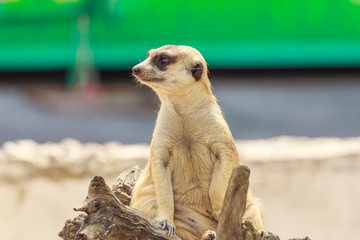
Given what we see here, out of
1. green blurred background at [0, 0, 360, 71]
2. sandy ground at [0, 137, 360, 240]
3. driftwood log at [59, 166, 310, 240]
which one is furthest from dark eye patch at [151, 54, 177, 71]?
green blurred background at [0, 0, 360, 71]

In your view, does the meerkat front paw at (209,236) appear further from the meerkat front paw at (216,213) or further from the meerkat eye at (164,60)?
Answer: the meerkat eye at (164,60)

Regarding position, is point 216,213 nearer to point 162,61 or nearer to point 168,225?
point 168,225

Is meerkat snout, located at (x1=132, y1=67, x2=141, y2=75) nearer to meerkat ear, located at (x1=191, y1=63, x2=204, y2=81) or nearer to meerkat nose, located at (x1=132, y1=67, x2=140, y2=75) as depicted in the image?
meerkat nose, located at (x1=132, y1=67, x2=140, y2=75)

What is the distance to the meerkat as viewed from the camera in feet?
5.94

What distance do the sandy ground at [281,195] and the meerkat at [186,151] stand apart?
2.26 meters

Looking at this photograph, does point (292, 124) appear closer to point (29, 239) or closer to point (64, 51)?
point (64, 51)

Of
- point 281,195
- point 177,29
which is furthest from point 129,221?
point 177,29

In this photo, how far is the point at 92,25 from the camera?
26.2ft

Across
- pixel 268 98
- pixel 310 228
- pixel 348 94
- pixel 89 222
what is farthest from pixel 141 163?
pixel 348 94

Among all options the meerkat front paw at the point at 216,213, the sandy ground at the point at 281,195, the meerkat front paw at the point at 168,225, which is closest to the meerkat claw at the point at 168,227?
the meerkat front paw at the point at 168,225

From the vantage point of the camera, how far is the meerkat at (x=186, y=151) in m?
1.81

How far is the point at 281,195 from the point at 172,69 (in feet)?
9.12

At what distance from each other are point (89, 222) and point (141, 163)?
9.14 ft

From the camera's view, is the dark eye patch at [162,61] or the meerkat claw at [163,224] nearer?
the meerkat claw at [163,224]
